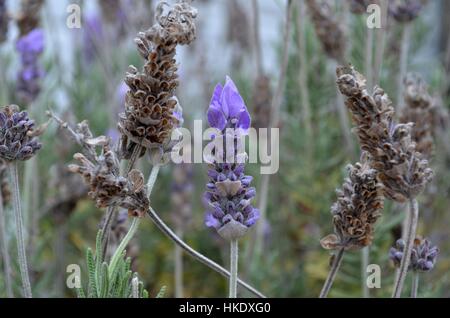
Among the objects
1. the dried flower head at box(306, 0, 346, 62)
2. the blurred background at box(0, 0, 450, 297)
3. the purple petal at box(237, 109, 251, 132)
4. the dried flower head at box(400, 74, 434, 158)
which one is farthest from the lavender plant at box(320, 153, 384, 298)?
the dried flower head at box(306, 0, 346, 62)

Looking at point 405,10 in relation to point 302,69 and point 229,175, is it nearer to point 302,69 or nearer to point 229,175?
point 302,69

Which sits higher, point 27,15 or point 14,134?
point 27,15

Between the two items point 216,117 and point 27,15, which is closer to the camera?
point 216,117

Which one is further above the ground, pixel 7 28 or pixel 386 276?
pixel 7 28

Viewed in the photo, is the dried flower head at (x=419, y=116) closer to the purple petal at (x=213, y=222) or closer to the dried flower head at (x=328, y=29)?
the dried flower head at (x=328, y=29)

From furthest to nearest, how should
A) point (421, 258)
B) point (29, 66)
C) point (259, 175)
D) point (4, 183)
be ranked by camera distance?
point (259, 175) < point (29, 66) < point (4, 183) < point (421, 258)

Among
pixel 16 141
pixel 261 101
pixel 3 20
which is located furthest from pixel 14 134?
pixel 261 101
